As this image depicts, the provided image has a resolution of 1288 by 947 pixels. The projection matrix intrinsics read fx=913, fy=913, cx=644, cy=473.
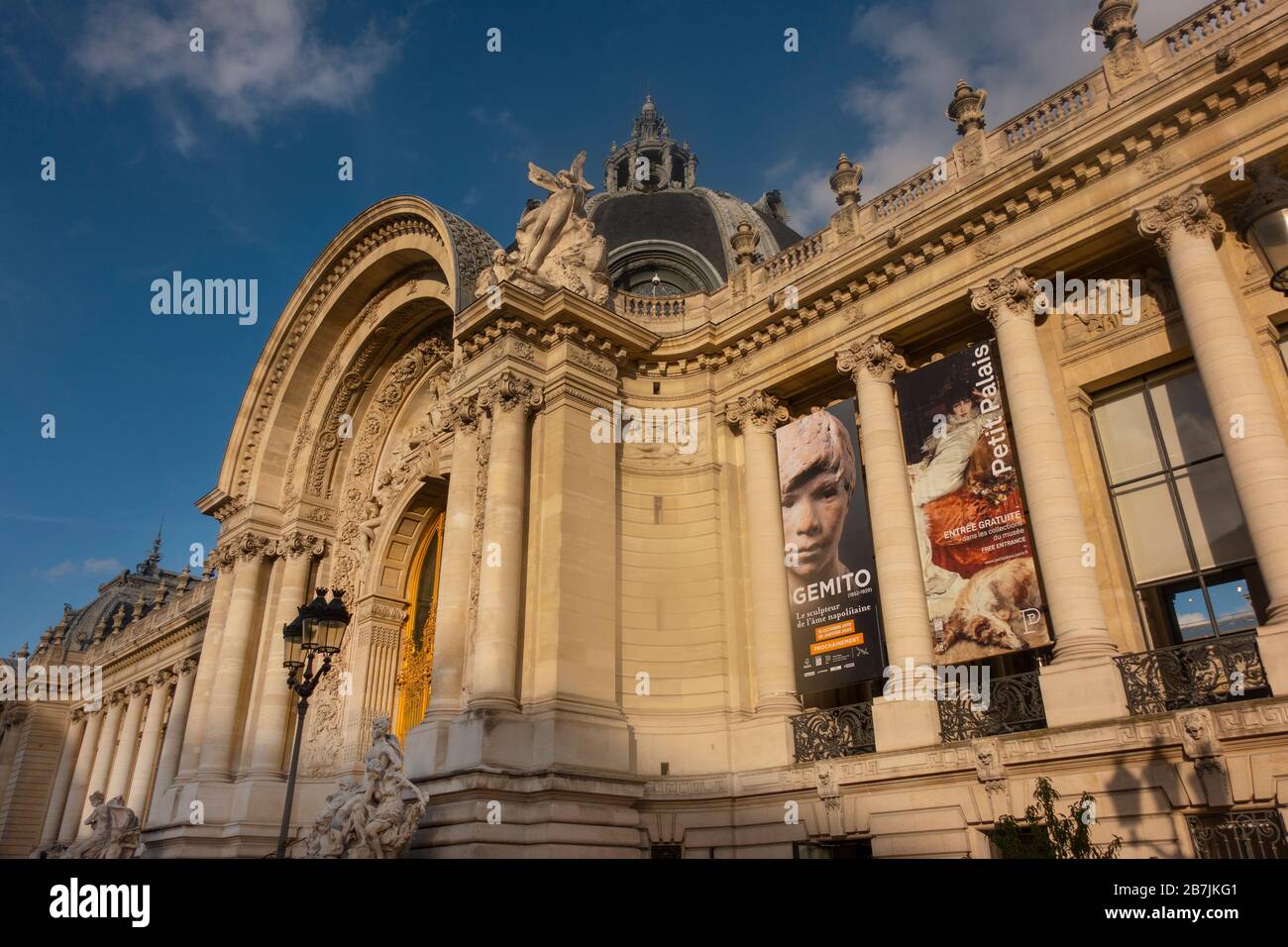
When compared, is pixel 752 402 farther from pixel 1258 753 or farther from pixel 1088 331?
pixel 1258 753

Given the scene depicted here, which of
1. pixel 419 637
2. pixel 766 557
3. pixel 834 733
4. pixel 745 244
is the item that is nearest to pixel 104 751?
pixel 419 637

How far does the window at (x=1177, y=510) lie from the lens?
1140 cm

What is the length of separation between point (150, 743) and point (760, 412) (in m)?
28.2

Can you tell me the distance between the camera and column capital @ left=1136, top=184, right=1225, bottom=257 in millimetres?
11656

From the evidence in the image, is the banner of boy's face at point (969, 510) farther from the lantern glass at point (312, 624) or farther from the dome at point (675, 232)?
the dome at point (675, 232)

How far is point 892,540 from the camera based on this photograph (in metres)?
13.4

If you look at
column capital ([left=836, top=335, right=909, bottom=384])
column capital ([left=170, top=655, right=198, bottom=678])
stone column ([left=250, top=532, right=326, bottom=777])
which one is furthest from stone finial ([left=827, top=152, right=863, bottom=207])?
column capital ([left=170, top=655, right=198, bottom=678])

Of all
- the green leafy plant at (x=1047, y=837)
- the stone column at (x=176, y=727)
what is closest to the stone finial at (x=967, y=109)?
the green leafy plant at (x=1047, y=837)

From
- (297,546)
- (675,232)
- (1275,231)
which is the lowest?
(1275,231)

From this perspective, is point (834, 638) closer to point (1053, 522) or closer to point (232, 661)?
point (1053, 522)

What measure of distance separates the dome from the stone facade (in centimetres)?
499

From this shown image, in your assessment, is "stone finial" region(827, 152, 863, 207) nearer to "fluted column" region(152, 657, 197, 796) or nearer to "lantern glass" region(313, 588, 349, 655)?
"lantern glass" region(313, 588, 349, 655)

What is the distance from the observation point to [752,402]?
53.8 ft
